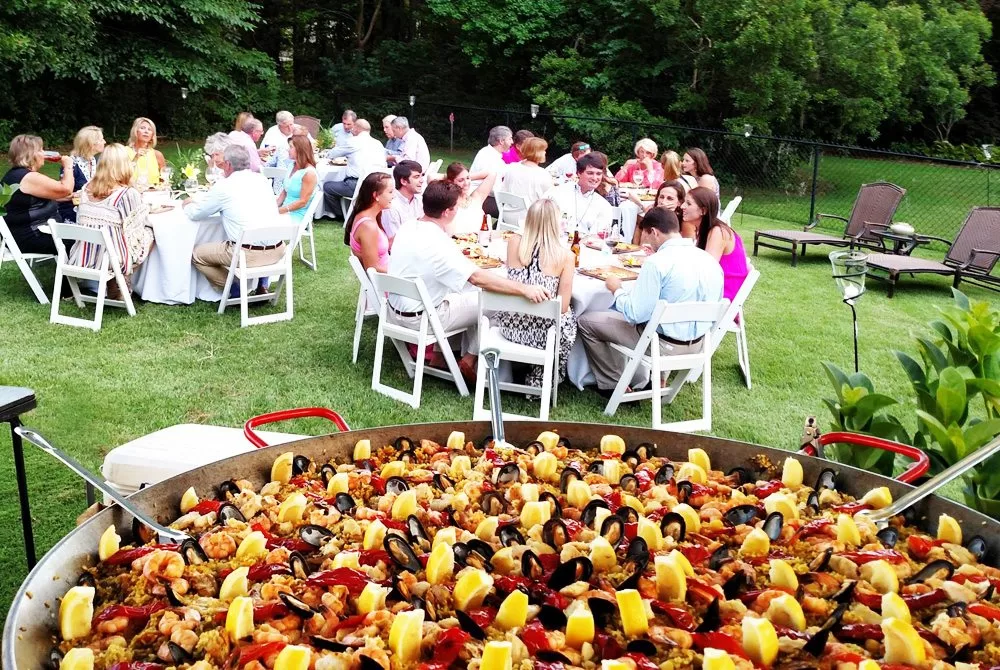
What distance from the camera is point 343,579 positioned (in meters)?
1.81

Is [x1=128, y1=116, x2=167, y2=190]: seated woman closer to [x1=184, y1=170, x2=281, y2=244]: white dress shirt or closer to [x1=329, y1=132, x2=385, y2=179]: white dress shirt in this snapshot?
[x1=184, y1=170, x2=281, y2=244]: white dress shirt

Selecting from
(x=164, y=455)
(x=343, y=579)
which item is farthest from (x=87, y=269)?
(x=343, y=579)

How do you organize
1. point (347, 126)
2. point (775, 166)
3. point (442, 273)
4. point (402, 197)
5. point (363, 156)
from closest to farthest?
point (442, 273) → point (402, 197) → point (363, 156) → point (347, 126) → point (775, 166)

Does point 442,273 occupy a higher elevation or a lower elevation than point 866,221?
higher

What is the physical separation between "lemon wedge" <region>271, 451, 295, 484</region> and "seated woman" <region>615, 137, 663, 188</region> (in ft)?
28.9

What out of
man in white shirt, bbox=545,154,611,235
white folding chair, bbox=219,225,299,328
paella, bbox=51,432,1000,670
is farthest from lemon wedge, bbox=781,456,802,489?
man in white shirt, bbox=545,154,611,235

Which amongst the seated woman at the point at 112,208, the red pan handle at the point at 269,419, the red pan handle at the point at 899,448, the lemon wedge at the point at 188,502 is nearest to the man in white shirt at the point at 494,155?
the seated woman at the point at 112,208

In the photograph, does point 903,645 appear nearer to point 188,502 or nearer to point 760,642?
point 760,642

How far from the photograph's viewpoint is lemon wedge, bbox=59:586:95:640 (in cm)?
166

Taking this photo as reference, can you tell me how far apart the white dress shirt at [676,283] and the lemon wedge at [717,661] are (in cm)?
418

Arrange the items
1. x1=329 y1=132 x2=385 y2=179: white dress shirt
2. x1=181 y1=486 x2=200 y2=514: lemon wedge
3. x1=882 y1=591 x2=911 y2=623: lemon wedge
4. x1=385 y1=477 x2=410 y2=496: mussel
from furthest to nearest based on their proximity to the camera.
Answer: x1=329 y1=132 x2=385 y2=179: white dress shirt → x1=385 y1=477 x2=410 y2=496: mussel → x1=181 y1=486 x2=200 y2=514: lemon wedge → x1=882 y1=591 x2=911 y2=623: lemon wedge

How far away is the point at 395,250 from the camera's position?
6.18 metres

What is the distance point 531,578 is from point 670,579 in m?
0.28

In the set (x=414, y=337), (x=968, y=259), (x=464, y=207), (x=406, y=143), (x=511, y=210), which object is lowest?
(x=414, y=337)
